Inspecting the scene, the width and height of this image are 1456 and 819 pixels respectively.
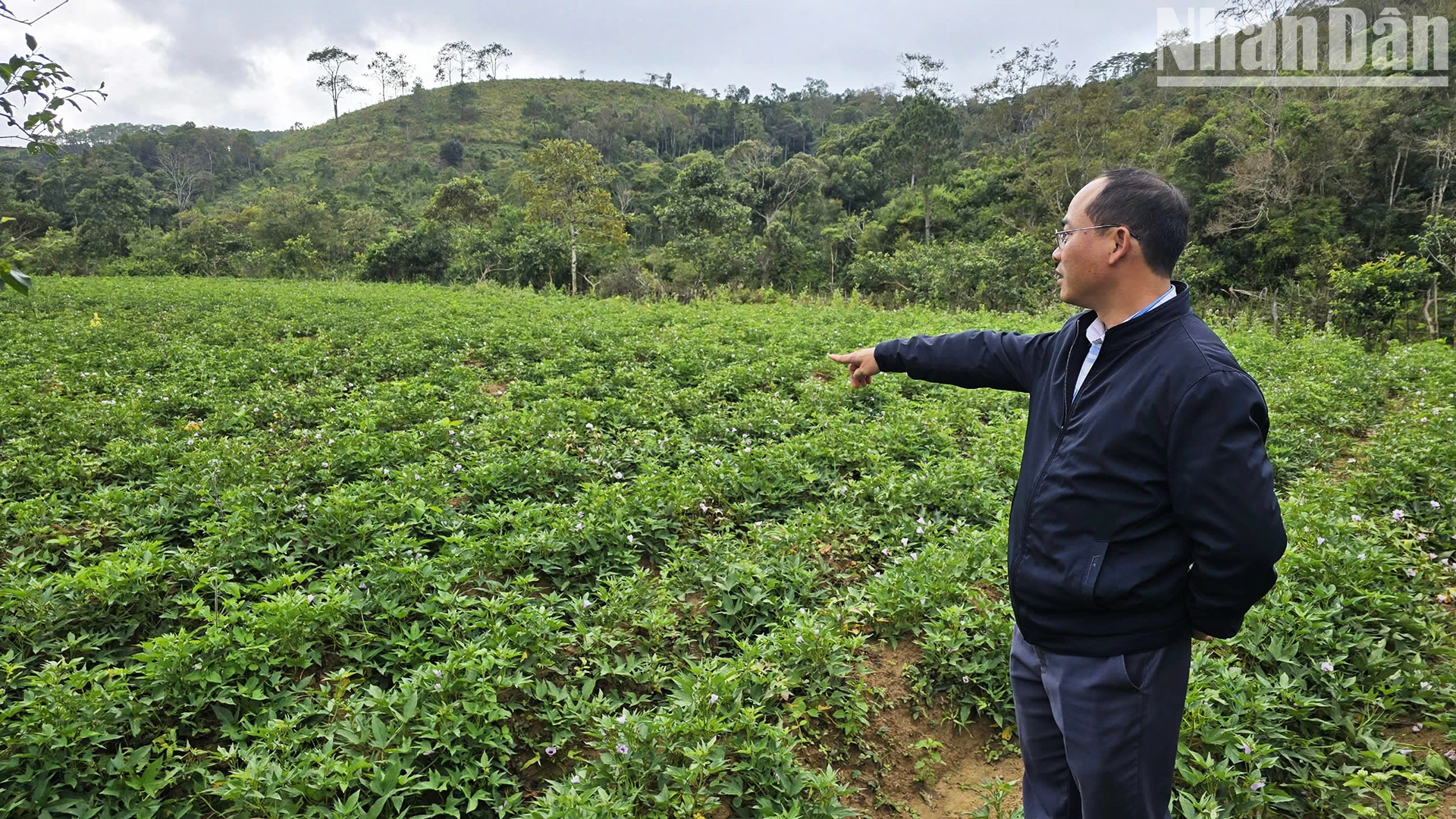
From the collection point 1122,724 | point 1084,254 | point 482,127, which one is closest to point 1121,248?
point 1084,254

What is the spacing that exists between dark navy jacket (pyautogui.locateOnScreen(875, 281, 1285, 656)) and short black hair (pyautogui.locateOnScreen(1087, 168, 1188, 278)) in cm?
11

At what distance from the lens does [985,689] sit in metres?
3.05

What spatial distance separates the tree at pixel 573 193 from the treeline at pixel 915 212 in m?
0.08

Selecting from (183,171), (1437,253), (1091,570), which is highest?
(183,171)

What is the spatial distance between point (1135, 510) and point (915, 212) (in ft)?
113

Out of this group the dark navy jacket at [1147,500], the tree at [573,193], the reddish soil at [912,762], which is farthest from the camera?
the tree at [573,193]

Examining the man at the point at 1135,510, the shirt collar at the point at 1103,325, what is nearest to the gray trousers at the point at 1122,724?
the man at the point at 1135,510

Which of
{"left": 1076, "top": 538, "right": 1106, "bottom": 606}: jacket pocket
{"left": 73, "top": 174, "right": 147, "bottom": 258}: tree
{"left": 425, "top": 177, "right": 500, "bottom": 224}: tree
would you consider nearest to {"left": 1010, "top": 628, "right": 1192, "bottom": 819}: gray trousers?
{"left": 1076, "top": 538, "right": 1106, "bottom": 606}: jacket pocket

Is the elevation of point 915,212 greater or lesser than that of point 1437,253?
greater

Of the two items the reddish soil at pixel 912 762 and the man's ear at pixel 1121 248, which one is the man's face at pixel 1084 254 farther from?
the reddish soil at pixel 912 762

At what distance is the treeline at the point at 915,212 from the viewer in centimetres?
1919

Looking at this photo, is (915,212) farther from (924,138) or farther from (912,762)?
(912,762)

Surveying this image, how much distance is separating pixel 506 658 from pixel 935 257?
22.7 m

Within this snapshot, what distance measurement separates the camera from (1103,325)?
1857mm
